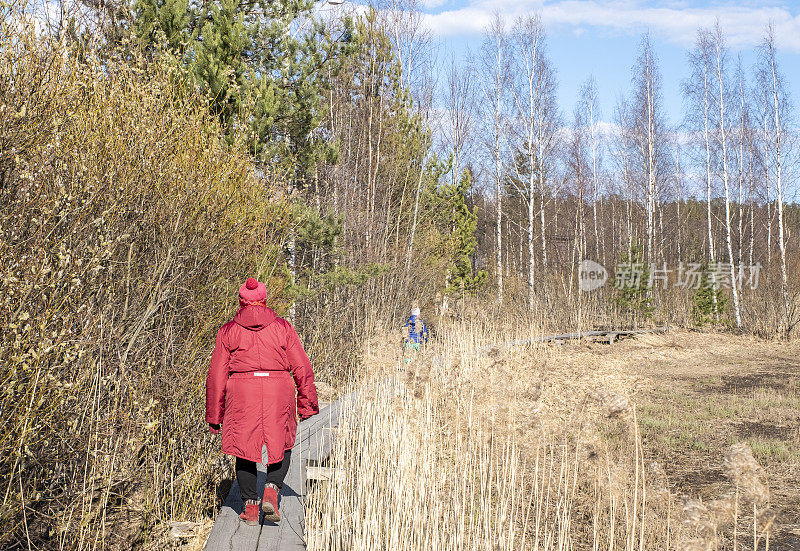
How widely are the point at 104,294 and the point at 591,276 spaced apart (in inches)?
1013

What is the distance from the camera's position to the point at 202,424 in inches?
194

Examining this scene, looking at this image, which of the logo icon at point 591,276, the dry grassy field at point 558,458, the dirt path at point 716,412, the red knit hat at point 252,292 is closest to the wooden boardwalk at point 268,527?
the dry grassy field at point 558,458

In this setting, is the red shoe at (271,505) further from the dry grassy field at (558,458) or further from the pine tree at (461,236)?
the pine tree at (461,236)

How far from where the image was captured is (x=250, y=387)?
3.81m

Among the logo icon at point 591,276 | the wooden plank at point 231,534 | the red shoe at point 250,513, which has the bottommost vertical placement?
the wooden plank at point 231,534

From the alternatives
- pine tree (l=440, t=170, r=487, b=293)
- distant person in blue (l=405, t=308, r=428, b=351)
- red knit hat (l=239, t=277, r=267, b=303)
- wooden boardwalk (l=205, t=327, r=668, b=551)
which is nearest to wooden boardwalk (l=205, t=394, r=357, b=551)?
wooden boardwalk (l=205, t=327, r=668, b=551)

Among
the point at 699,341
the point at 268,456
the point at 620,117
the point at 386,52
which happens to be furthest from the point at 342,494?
the point at 620,117

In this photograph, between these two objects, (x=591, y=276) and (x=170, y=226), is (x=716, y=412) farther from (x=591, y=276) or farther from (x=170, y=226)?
(x=591, y=276)

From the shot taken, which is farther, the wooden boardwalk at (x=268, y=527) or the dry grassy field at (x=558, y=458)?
the dry grassy field at (x=558, y=458)

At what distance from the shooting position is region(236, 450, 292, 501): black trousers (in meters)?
3.91

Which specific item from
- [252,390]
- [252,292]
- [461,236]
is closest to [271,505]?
[252,390]

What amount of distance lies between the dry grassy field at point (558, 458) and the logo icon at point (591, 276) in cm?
1114

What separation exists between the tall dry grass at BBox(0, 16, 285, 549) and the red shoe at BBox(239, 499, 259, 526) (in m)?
0.65

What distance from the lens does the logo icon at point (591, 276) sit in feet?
82.1
